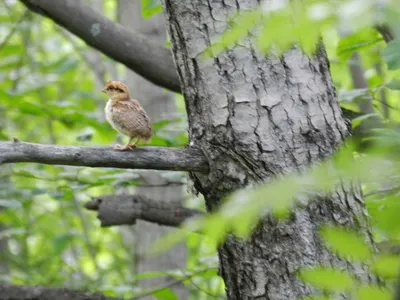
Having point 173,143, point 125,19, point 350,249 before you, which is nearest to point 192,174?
point 173,143

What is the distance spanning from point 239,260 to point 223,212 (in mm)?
1397

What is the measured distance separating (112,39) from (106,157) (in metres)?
1.26

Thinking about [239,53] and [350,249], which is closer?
[350,249]

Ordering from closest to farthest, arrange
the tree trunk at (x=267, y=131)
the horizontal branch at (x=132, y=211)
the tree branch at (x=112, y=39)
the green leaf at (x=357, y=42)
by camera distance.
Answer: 1. the tree trunk at (x=267, y=131)
2. the green leaf at (x=357, y=42)
3. the tree branch at (x=112, y=39)
4. the horizontal branch at (x=132, y=211)

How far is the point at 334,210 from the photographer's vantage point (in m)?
2.07

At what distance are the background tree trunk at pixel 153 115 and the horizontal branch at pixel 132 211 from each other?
1.47m

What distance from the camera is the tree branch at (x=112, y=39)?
3.11 metres

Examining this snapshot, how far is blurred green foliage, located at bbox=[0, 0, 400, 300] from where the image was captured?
0.78 metres

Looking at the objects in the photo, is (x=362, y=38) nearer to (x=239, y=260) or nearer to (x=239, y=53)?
(x=239, y=53)

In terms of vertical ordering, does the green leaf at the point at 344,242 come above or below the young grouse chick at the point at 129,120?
below

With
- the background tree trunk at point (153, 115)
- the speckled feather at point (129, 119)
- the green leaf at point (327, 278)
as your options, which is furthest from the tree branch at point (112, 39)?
the green leaf at point (327, 278)

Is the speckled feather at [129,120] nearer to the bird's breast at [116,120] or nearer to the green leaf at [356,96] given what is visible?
the bird's breast at [116,120]

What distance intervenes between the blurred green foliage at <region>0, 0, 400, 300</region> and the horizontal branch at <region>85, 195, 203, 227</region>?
4.4 inches

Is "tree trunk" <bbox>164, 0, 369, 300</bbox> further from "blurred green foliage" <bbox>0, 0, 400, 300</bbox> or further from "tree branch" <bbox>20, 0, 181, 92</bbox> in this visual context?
"tree branch" <bbox>20, 0, 181, 92</bbox>
